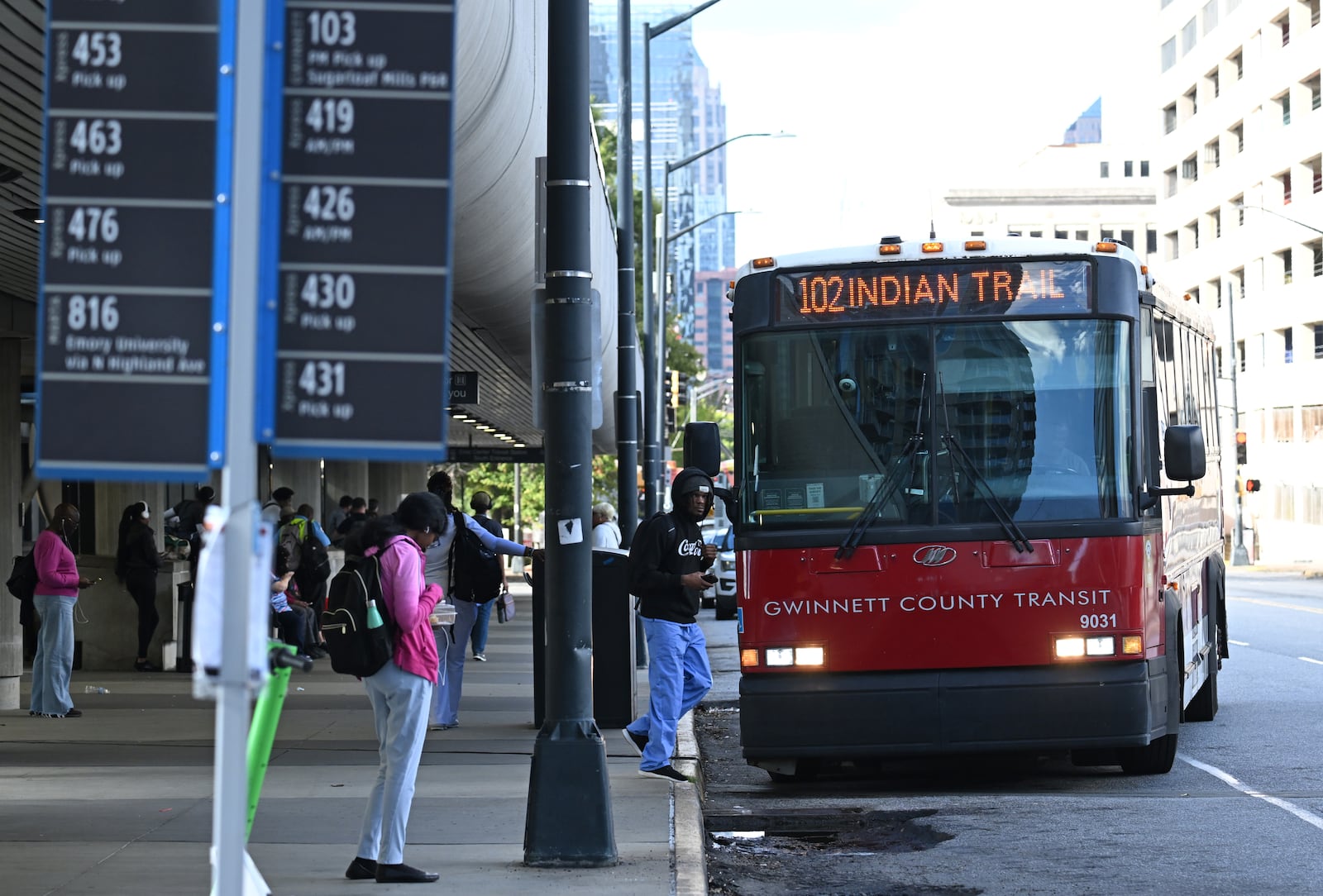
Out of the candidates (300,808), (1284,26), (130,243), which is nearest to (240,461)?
(130,243)

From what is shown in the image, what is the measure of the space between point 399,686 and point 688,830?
7.49 feet

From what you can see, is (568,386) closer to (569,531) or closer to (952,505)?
(569,531)

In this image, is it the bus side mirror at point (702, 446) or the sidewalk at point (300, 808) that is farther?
the bus side mirror at point (702, 446)

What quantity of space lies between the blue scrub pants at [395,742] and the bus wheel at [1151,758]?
5504 mm

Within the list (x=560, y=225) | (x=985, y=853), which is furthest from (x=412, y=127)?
(x=985, y=853)

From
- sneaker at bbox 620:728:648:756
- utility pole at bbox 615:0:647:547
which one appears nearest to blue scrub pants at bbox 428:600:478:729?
sneaker at bbox 620:728:648:756

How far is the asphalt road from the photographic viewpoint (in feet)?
28.5

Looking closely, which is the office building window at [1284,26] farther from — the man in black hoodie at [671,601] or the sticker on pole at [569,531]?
the sticker on pole at [569,531]

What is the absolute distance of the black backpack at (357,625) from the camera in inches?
304

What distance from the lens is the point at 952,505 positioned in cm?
1098

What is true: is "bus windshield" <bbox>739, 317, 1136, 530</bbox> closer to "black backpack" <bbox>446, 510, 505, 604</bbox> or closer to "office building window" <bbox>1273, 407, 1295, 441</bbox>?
"black backpack" <bbox>446, 510, 505, 604</bbox>

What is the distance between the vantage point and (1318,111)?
60.8 metres

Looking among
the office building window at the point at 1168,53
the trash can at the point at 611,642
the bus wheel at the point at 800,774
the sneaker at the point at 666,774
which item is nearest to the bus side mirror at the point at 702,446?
the sneaker at the point at 666,774

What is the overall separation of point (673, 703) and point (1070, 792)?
259cm
